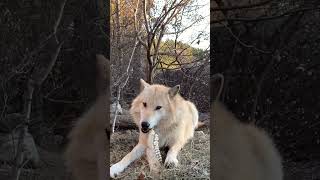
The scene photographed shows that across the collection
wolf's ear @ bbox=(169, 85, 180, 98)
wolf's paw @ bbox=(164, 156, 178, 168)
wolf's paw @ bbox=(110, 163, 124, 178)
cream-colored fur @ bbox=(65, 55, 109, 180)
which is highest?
wolf's ear @ bbox=(169, 85, 180, 98)

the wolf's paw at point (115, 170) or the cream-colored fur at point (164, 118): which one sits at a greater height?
the cream-colored fur at point (164, 118)

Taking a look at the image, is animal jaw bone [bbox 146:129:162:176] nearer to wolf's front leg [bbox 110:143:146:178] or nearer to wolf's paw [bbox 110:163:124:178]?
wolf's front leg [bbox 110:143:146:178]

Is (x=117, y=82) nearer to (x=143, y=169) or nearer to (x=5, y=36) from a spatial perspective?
(x=143, y=169)

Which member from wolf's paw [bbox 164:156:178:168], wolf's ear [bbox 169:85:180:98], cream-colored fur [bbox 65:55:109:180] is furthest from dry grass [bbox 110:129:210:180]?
cream-colored fur [bbox 65:55:109:180]

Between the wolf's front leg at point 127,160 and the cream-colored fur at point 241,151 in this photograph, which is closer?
the cream-colored fur at point 241,151

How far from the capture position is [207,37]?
1.76 metres

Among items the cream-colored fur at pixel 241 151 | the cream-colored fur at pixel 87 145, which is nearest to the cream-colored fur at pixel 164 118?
the cream-colored fur at pixel 87 145

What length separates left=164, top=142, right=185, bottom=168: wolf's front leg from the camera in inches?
66.7

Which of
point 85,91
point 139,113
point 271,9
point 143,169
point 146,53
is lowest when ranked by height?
point 143,169

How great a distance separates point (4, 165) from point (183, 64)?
2.93ft

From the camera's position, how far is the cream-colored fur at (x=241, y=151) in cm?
119

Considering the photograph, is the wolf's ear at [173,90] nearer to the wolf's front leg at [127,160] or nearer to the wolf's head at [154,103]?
the wolf's head at [154,103]

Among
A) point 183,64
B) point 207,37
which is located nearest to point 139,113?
point 183,64

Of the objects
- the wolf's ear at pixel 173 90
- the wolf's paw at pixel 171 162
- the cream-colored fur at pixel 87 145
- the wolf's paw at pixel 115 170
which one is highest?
the wolf's ear at pixel 173 90
